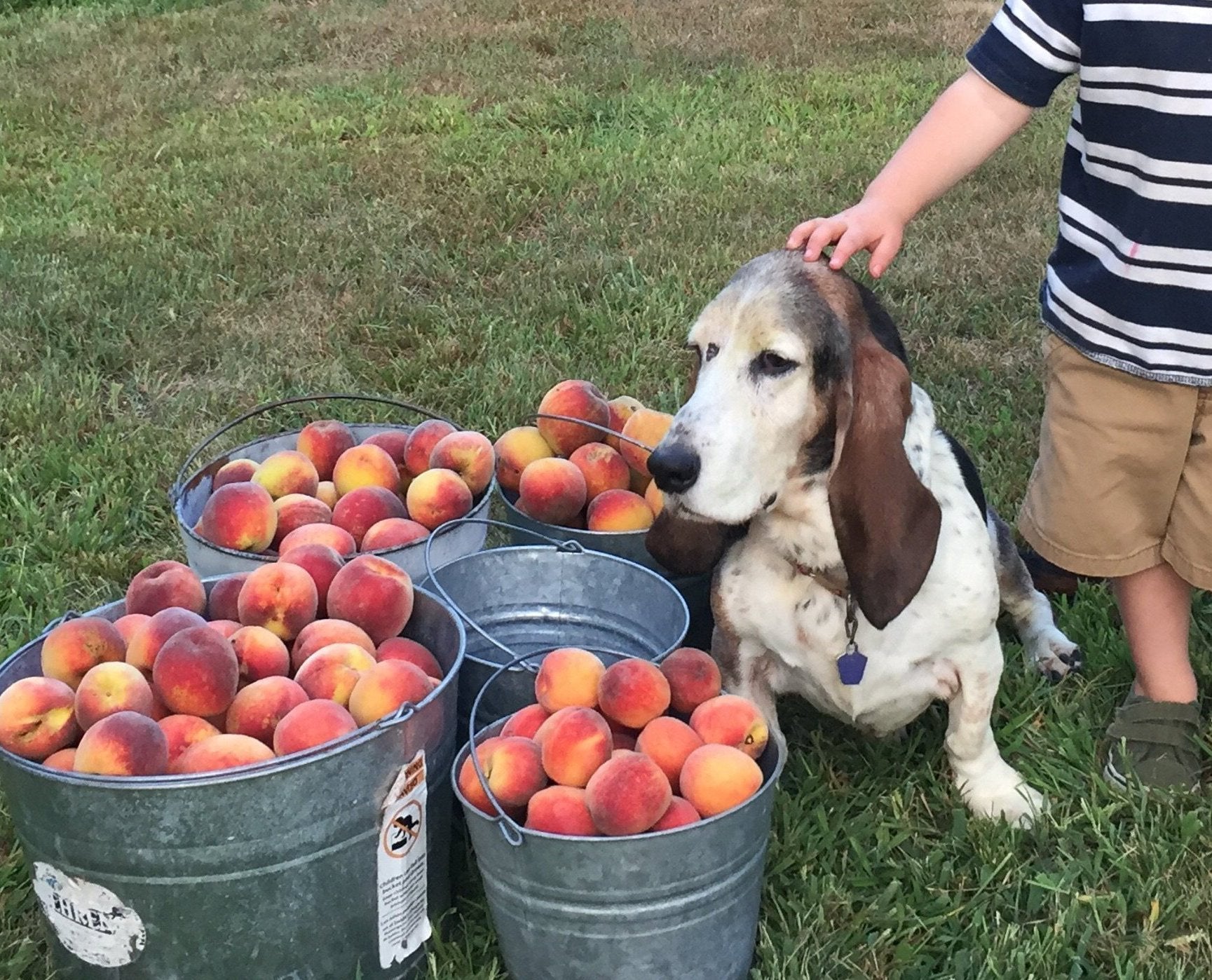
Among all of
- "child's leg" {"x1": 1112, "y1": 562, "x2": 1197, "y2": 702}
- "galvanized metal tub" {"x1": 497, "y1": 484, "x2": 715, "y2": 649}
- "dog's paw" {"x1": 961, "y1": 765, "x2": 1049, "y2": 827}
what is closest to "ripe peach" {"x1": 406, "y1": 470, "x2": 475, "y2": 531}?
"galvanized metal tub" {"x1": 497, "y1": 484, "x2": 715, "y2": 649}

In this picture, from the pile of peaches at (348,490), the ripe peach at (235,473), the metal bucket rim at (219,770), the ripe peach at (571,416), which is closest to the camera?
the metal bucket rim at (219,770)

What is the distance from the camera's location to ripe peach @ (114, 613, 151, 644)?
79.7 inches

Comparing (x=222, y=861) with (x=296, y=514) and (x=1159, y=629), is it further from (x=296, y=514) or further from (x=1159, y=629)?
(x=1159, y=629)

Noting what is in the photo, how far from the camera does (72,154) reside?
6605 millimetres

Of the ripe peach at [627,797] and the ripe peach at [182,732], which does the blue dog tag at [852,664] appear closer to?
the ripe peach at [627,797]

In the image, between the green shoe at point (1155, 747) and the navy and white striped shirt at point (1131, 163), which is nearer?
the navy and white striped shirt at point (1131, 163)

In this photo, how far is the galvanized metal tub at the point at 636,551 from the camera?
265 centimetres

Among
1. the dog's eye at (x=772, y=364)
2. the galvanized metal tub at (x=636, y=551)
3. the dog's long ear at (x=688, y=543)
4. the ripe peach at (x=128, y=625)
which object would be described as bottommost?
the galvanized metal tub at (x=636, y=551)

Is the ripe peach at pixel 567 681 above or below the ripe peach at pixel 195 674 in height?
below

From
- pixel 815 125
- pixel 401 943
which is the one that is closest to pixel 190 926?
pixel 401 943

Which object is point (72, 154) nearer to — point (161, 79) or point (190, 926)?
point (161, 79)

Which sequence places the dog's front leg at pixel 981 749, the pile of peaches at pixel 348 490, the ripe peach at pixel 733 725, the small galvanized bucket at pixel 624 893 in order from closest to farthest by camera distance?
the small galvanized bucket at pixel 624 893 < the ripe peach at pixel 733 725 < the dog's front leg at pixel 981 749 < the pile of peaches at pixel 348 490

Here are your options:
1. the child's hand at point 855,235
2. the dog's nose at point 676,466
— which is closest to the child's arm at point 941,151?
the child's hand at point 855,235

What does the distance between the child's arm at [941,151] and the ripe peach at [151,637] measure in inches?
50.2
